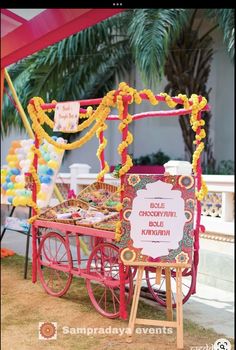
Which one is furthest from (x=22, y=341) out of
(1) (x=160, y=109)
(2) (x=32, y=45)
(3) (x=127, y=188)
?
(2) (x=32, y=45)

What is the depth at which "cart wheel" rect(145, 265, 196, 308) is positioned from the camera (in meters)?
1.50

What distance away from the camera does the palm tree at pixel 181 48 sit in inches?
70.1

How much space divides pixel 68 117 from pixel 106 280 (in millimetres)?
553

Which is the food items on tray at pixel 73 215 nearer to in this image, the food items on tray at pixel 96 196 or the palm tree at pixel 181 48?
the food items on tray at pixel 96 196

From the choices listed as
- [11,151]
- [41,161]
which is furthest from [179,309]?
[11,151]

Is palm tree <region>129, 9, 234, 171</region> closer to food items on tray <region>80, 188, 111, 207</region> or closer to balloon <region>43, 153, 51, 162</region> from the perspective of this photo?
food items on tray <region>80, 188, 111, 207</region>

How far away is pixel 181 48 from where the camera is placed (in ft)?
6.98

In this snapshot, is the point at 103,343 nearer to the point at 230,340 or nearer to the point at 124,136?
the point at 230,340

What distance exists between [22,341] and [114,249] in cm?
40

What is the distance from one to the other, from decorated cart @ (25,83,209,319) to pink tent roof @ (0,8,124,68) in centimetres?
28

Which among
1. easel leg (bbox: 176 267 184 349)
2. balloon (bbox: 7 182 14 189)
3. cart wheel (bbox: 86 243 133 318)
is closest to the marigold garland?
cart wheel (bbox: 86 243 133 318)

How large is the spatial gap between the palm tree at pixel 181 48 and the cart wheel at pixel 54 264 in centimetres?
55

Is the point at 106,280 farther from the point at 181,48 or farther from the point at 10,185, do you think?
the point at 181,48

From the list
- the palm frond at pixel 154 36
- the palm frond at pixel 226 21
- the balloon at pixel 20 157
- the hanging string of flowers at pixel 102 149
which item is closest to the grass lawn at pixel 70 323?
the hanging string of flowers at pixel 102 149
